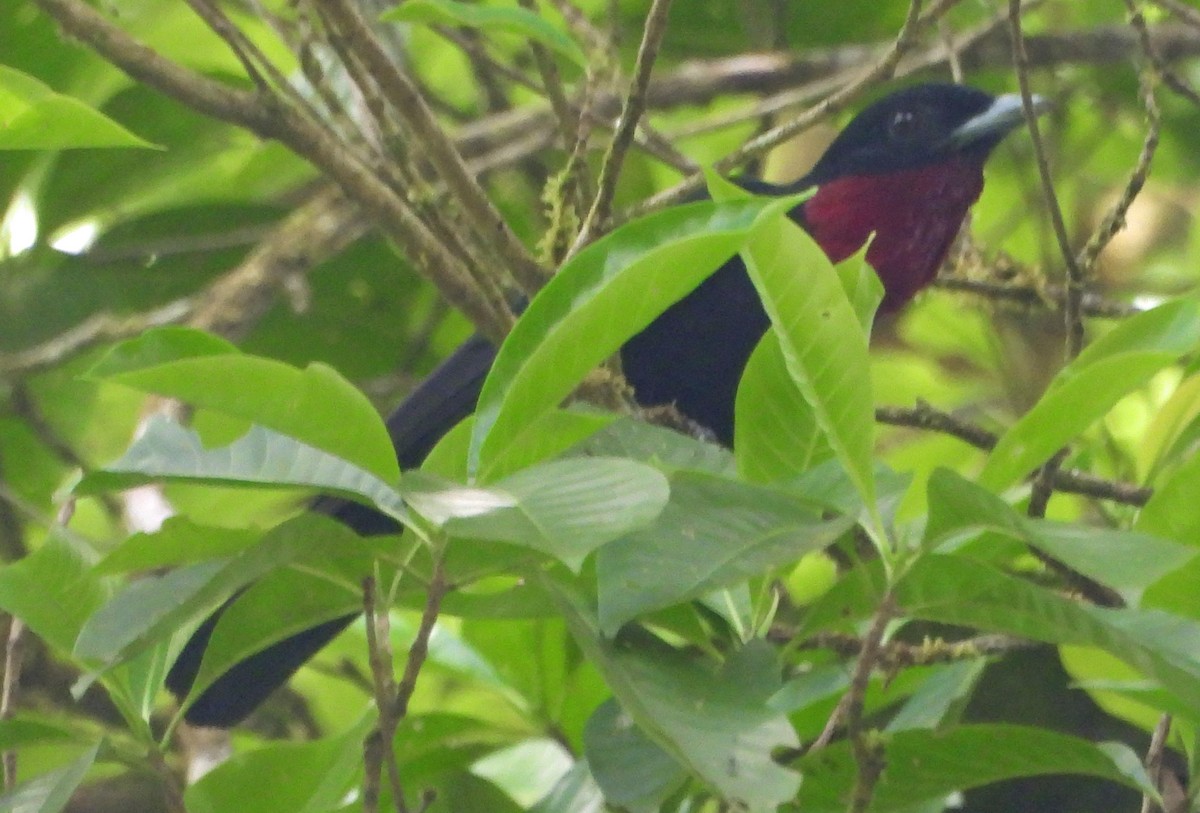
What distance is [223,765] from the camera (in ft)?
5.37

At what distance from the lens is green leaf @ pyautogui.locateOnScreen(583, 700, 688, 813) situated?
4.45 ft

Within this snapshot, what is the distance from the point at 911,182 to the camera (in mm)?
3053

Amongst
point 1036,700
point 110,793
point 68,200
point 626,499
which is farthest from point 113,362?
point 68,200

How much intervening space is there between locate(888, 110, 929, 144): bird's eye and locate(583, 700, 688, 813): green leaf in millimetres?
1920

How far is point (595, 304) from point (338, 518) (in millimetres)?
1359

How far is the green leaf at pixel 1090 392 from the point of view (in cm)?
132

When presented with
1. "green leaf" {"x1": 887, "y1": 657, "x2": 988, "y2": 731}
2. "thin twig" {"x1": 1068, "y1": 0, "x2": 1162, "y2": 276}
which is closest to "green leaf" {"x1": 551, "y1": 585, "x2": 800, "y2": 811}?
"green leaf" {"x1": 887, "y1": 657, "x2": 988, "y2": 731}

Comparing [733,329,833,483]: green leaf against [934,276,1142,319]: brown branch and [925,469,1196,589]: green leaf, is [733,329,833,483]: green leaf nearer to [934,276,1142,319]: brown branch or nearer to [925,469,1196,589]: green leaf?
[925,469,1196,589]: green leaf

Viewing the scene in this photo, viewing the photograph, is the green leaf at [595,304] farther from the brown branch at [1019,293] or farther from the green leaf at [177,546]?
the brown branch at [1019,293]

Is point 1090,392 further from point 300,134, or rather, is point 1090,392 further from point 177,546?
point 300,134

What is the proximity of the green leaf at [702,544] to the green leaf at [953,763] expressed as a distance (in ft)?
0.99

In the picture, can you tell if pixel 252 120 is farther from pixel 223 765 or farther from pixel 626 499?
pixel 626 499

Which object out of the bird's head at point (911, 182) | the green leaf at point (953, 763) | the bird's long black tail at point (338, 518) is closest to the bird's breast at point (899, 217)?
the bird's head at point (911, 182)

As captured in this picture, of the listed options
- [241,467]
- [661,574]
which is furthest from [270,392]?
[661,574]
